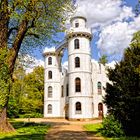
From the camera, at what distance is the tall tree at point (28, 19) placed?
21.5 metres

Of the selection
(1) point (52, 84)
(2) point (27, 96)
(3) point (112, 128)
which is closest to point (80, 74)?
(1) point (52, 84)

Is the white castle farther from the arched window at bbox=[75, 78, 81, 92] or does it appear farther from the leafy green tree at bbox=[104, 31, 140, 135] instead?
the leafy green tree at bbox=[104, 31, 140, 135]

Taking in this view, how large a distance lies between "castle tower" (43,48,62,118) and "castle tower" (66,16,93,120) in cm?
867

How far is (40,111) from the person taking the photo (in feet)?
210

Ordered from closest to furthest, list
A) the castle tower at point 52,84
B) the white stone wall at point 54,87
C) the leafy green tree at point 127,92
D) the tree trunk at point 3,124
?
the leafy green tree at point 127,92
the tree trunk at point 3,124
the white stone wall at point 54,87
the castle tower at point 52,84

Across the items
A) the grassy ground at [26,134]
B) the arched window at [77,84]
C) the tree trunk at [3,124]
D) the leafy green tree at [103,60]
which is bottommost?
the grassy ground at [26,134]

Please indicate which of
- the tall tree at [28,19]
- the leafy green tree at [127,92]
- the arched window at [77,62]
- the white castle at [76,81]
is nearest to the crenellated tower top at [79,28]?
the white castle at [76,81]

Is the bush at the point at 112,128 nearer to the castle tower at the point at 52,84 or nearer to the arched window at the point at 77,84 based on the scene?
the arched window at the point at 77,84

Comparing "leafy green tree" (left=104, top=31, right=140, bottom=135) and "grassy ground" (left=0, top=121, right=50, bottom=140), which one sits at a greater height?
"leafy green tree" (left=104, top=31, right=140, bottom=135)

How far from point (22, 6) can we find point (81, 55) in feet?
79.3

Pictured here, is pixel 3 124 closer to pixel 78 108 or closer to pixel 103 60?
pixel 78 108

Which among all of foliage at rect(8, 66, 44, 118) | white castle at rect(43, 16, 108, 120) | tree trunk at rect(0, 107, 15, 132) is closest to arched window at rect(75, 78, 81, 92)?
white castle at rect(43, 16, 108, 120)

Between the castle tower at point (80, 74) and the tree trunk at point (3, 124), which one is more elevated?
the castle tower at point (80, 74)

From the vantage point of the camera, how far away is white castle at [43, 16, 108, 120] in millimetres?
44281
